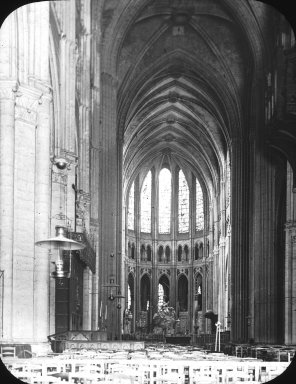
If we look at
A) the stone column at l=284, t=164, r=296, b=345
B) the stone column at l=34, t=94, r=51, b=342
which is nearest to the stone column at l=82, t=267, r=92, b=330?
the stone column at l=284, t=164, r=296, b=345

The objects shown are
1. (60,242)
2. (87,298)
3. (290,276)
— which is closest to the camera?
(60,242)

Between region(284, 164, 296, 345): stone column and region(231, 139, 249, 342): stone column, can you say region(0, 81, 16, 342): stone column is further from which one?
region(231, 139, 249, 342): stone column

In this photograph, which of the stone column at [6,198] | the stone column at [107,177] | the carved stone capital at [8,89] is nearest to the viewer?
the stone column at [6,198]

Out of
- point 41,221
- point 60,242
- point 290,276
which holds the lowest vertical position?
point 290,276

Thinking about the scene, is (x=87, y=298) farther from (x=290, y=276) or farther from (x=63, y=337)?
(x=290, y=276)

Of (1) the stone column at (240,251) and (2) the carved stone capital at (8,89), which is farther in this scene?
(1) the stone column at (240,251)

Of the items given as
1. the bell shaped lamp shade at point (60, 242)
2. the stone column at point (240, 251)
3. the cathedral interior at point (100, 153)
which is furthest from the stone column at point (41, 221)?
the stone column at point (240, 251)

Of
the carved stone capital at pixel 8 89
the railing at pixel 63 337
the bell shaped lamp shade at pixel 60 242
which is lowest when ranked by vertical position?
the railing at pixel 63 337

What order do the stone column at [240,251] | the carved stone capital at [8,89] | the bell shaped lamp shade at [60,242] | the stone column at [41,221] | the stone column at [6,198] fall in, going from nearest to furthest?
the bell shaped lamp shade at [60,242] → the stone column at [6,198] → the carved stone capital at [8,89] → the stone column at [41,221] → the stone column at [240,251]

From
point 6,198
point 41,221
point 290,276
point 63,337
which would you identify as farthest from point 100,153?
point 6,198

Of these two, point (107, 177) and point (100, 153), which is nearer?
point (100, 153)

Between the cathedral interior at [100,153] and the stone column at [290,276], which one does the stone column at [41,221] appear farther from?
the stone column at [290,276]

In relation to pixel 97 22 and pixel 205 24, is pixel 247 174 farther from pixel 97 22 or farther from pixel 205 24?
Result: pixel 97 22

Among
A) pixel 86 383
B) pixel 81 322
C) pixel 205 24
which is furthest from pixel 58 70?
pixel 205 24
